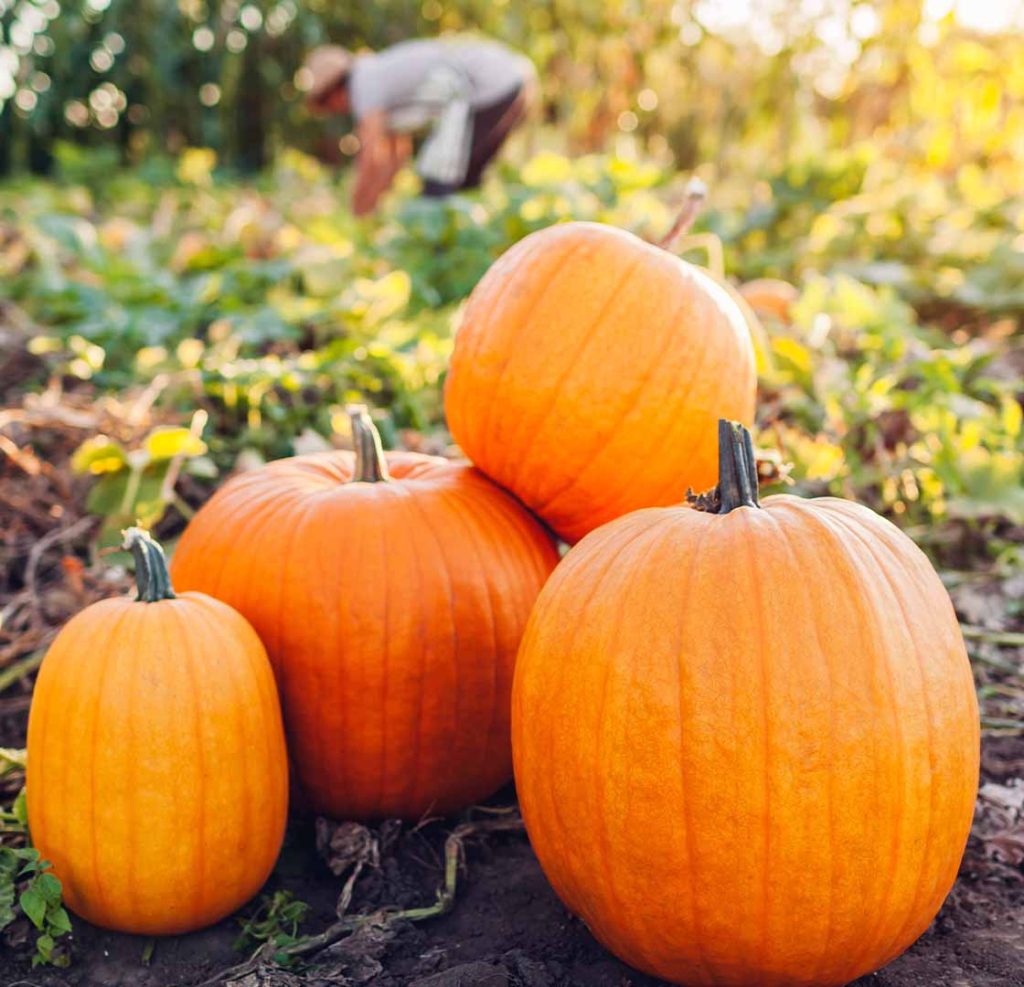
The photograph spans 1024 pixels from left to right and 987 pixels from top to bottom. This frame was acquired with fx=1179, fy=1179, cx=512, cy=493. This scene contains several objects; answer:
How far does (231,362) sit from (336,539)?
1642mm

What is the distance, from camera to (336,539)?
2.11 m

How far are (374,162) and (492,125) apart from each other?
827 millimetres

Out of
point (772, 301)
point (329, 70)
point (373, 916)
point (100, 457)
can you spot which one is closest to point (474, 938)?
point (373, 916)

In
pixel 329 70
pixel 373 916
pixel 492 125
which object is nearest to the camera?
pixel 373 916

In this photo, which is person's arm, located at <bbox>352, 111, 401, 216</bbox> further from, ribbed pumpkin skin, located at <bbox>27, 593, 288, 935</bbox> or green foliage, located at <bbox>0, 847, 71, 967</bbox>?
green foliage, located at <bbox>0, 847, 71, 967</bbox>

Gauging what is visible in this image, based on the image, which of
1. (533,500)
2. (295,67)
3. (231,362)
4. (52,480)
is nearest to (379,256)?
(231,362)

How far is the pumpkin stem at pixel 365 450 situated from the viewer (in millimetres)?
2262

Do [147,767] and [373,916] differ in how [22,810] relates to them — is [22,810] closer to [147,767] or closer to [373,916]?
[147,767]

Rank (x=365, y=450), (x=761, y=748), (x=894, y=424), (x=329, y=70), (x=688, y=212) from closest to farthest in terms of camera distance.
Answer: (x=761, y=748) < (x=365, y=450) < (x=688, y=212) < (x=894, y=424) < (x=329, y=70)

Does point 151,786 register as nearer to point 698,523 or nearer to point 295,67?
point 698,523

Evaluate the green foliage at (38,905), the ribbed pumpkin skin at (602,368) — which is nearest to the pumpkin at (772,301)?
the ribbed pumpkin skin at (602,368)

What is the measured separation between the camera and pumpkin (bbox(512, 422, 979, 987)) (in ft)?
5.10

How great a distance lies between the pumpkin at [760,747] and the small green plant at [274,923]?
48 centimetres

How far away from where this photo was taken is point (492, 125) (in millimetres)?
7520
